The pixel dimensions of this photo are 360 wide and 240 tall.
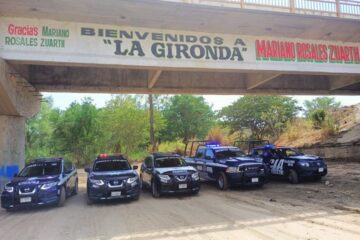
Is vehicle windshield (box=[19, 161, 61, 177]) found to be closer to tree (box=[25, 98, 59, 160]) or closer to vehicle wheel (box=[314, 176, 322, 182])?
vehicle wheel (box=[314, 176, 322, 182])

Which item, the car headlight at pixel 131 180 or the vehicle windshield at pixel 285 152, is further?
the vehicle windshield at pixel 285 152

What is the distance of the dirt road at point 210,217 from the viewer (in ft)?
25.3

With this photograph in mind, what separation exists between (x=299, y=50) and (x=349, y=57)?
2.62m

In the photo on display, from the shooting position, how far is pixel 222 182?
14766 millimetres

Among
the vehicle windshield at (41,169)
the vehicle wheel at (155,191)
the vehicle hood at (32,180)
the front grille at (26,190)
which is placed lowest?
the vehicle wheel at (155,191)

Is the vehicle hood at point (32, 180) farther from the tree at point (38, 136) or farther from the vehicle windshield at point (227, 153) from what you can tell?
the tree at point (38, 136)

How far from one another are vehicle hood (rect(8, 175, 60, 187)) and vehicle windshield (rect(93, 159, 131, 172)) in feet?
5.82

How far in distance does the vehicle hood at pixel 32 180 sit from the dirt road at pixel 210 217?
96 cm

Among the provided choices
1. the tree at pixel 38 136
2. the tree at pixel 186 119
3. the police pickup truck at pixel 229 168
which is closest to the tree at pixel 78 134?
the tree at pixel 38 136

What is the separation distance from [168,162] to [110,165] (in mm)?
2415

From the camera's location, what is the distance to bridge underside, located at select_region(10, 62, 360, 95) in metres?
16.7

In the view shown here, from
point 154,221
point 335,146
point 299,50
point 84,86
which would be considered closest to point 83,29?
point 84,86

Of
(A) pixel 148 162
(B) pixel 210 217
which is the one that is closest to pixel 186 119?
(A) pixel 148 162

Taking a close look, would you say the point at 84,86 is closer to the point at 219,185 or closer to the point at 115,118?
the point at 219,185
